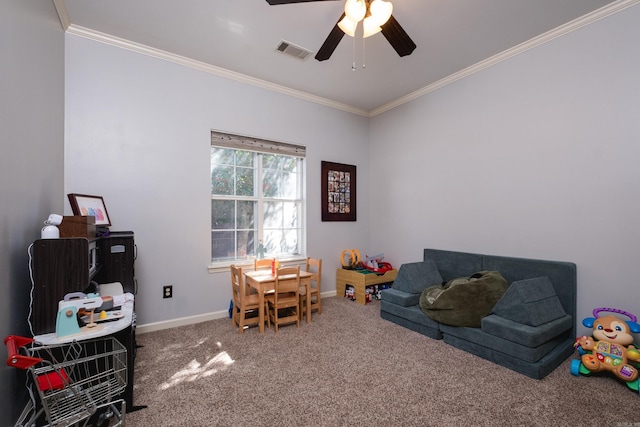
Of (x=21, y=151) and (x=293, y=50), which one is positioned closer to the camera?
(x=21, y=151)

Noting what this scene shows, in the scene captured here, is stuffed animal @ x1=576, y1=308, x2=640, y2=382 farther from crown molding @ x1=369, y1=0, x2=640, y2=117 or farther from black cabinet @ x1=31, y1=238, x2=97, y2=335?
black cabinet @ x1=31, y1=238, x2=97, y2=335

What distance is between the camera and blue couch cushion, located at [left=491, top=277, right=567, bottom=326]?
7.85 ft

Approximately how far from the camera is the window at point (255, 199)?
3.65 metres

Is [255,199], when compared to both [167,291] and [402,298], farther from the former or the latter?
[402,298]

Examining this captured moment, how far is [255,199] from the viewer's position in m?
3.91

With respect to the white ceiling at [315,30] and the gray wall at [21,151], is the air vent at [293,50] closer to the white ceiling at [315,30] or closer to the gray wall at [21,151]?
the white ceiling at [315,30]

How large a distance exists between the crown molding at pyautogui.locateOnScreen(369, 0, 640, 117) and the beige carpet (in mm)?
2990

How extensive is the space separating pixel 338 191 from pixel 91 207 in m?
3.09

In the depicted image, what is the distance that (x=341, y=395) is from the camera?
2.01 m

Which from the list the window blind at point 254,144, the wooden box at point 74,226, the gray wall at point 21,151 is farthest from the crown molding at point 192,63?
the wooden box at point 74,226

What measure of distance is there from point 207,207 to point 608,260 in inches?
157

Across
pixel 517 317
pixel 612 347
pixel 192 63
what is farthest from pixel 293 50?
pixel 612 347

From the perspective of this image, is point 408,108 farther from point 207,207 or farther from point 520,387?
point 520,387

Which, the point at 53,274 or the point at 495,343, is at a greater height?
the point at 53,274
